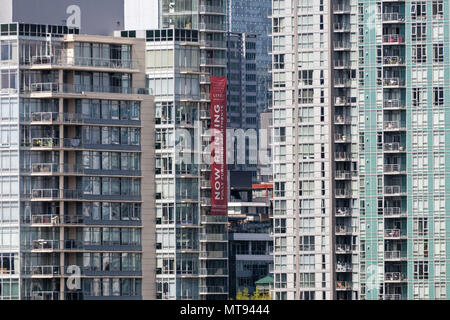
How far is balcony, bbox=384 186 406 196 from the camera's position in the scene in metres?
158

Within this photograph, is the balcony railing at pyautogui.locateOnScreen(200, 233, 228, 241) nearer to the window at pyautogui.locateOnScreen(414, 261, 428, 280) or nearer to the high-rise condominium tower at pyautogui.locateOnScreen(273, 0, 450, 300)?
the high-rise condominium tower at pyautogui.locateOnScreen(273, 0, 450, 300)

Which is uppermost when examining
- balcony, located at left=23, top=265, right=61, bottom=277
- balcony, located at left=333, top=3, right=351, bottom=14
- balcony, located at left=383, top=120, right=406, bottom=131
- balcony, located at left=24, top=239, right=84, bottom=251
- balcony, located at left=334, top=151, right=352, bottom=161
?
balcony, located at left=333, top=3, right=351, bottom=14

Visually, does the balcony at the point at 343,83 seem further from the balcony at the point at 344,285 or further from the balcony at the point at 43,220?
the balcony at the point at 43,220

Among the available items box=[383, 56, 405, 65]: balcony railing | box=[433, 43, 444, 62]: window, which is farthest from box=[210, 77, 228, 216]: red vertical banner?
box=[433, 43, 444, 62]: window

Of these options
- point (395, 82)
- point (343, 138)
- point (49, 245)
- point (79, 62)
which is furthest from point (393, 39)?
point (49, 245)

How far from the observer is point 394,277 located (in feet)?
512

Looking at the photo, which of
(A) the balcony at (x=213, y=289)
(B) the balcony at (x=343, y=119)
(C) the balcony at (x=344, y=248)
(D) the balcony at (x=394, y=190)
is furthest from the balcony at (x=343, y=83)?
(A) the balcony at (x=213, y=289)

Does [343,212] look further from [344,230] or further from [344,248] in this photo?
[344,248]

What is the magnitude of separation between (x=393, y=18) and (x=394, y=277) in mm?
27317

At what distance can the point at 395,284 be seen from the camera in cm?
15562

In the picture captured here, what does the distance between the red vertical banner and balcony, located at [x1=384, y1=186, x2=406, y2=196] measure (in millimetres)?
17922

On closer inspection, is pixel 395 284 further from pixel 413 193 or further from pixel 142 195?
pixel 142 195
